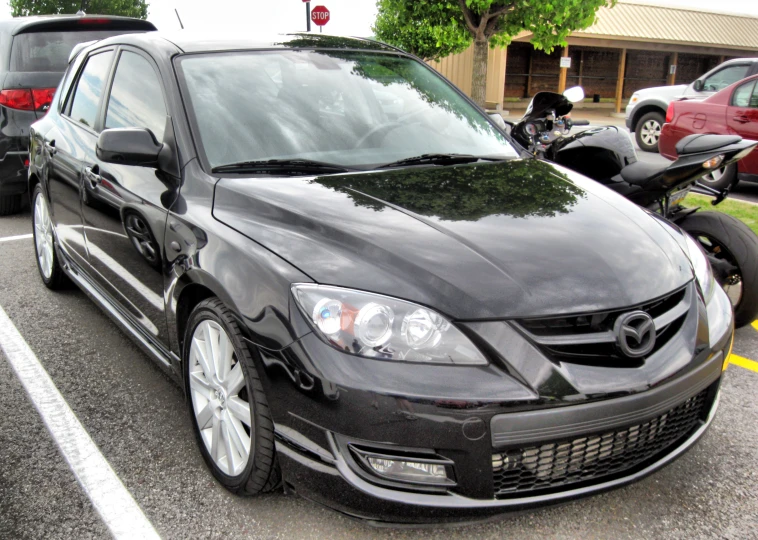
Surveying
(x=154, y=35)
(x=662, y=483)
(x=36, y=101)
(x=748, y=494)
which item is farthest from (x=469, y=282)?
(x=36, y=101)

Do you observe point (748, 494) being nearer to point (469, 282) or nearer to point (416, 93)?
point (469, 282)

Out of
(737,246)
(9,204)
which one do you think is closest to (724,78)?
(737,246)

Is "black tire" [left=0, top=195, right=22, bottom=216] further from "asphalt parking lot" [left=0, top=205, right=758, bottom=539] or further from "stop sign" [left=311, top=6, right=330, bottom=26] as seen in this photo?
"stop sign" [left=311, top=6, right=330, bottom=26]

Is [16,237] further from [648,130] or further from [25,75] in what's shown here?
[648,130]

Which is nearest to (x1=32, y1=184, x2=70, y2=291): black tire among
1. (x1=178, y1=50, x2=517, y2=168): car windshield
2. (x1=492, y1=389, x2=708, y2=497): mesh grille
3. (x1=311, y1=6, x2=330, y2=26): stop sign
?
(x1=178, y1=50, x2=517, y2=168): car windshield

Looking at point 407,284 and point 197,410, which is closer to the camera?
point 407,284

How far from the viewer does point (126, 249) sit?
124 inches

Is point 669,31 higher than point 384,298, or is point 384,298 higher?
point 669,31

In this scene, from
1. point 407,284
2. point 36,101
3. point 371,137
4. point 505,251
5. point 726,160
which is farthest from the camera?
point 36,101

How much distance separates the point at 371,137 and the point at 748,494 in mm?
2060

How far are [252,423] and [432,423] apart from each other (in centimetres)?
65

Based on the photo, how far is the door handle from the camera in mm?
3423

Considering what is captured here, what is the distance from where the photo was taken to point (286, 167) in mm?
2836

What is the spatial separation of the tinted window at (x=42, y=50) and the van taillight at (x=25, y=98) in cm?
27
